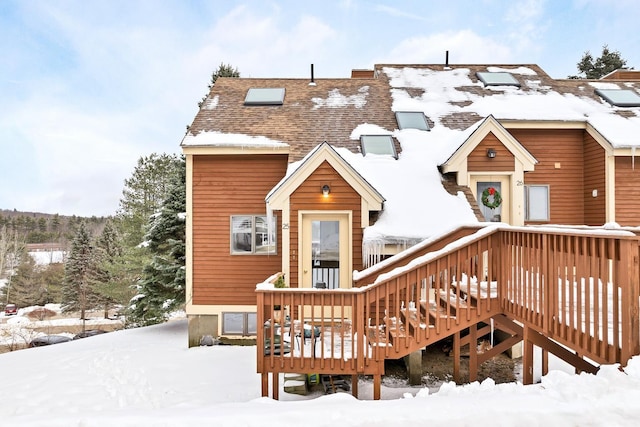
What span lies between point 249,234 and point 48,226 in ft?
243

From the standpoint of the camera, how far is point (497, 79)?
10.7 meters

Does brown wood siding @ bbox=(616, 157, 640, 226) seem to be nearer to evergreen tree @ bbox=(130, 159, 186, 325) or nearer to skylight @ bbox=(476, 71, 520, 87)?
skylight @ bbox=(476, 71, 520, 87)

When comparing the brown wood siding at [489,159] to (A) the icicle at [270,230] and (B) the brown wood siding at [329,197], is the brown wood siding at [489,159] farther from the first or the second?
(A) the icicle at [270,230]

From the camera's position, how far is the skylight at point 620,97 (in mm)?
9702

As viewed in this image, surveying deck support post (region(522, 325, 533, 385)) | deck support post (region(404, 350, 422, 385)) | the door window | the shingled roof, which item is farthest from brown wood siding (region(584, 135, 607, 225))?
the door window

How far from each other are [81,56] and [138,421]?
1249 inches

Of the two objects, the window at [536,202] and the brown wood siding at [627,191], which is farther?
the window at [536,202]

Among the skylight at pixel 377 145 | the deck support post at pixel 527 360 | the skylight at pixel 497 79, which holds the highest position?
the skylight at pixel 497 79

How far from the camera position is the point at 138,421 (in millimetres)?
2488

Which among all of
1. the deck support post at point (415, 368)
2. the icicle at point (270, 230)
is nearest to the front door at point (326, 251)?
the icicle at point (270, 230)

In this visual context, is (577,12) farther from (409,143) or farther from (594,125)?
(409,143)

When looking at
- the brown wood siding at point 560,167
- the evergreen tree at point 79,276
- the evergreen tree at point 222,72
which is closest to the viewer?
the brown wood siding at point 560,167

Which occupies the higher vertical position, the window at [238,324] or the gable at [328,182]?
the gable at [328,182]

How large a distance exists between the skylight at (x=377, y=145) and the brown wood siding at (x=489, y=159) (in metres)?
1.77
